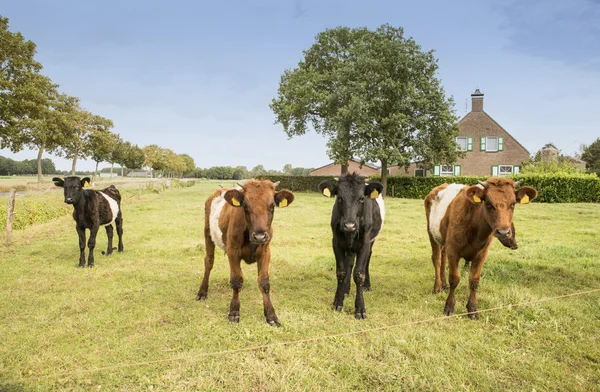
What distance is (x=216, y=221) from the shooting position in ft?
18.9

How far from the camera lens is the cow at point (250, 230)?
15.0 feet

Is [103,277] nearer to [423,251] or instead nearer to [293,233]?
[293,233]

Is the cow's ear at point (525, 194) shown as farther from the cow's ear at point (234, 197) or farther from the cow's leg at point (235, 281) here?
the cow's leg at point (235, 281)

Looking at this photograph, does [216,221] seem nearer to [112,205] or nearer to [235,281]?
[235,281]

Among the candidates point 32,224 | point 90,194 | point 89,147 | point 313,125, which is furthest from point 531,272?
point 89,147

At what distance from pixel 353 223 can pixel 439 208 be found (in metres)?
2.45

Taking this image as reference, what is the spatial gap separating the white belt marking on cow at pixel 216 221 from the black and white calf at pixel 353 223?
1774 millimetres

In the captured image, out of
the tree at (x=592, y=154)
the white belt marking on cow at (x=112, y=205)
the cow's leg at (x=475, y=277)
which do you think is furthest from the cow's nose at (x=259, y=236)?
the tree at (x=592, y=154)

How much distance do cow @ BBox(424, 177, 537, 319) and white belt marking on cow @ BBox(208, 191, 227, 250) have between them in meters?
3.60

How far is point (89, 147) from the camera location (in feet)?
179

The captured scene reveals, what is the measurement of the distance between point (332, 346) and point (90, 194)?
7729 mm

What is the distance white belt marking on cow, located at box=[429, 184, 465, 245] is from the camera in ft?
20.8

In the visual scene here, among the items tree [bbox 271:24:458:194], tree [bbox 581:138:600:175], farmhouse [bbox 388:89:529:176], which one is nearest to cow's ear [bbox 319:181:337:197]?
tree [bbox 271:24:458:194]

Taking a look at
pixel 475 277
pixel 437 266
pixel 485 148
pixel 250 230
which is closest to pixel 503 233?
pixel 475 277
